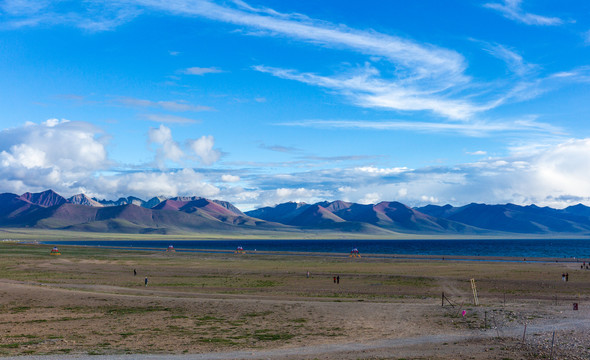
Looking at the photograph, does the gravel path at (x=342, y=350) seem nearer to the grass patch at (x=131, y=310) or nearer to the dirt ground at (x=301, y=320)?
the dirt ground at (x=301, y=320)

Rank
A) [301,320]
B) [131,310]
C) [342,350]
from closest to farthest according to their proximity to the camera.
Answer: [342,350]
[301,320]
[131,310]

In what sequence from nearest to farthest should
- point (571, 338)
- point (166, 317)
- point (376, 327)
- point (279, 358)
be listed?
1. point (279, 358)
2. point (571, 338)
3. point (376, 327)
4. point (166, 317)

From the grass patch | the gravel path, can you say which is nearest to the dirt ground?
the gravel path

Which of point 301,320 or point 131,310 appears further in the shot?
point 131,310

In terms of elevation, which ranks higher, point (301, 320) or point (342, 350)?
point (342, 350)

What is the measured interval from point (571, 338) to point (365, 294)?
28.3 metres

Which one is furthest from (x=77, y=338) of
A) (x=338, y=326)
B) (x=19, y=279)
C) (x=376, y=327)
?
(x=19, y=279)

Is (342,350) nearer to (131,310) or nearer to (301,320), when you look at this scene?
(301,320)

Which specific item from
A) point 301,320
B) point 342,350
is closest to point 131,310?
point 301,320

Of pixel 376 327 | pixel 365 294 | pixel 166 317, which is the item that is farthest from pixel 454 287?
pixel 166 317

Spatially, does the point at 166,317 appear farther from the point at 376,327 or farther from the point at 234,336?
the point at 376,327

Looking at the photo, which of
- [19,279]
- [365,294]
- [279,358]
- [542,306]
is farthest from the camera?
[19,279]

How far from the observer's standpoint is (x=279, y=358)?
27000 millimetres

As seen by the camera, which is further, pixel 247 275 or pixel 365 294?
pixel 247 275
